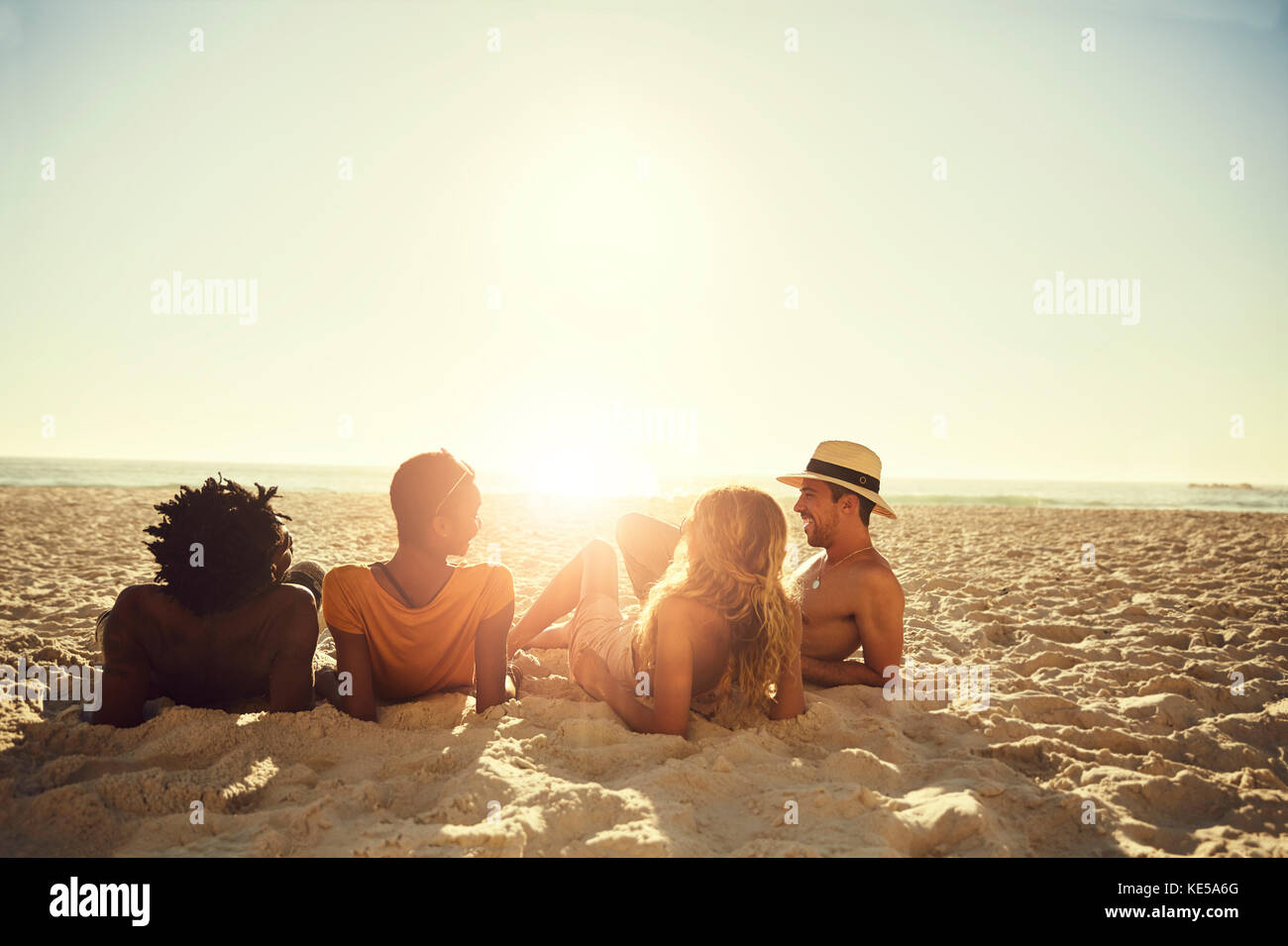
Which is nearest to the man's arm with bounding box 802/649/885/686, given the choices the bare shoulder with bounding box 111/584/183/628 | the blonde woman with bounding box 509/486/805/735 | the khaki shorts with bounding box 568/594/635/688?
the blonde woman with bounding box 509/486/805/735

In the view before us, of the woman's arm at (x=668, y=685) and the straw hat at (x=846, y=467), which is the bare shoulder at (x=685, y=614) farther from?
the straw hat at (x=846, y=467)

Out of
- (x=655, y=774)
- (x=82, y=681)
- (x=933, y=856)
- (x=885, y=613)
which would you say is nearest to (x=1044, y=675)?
(x=885, y=613)

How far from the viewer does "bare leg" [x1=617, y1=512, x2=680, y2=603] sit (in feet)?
12.8

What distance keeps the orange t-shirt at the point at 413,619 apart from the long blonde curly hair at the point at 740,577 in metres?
0.75

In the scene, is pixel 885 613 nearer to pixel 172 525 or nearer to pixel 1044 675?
pixel 1044 675

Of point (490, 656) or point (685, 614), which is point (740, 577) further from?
point (490, 656)

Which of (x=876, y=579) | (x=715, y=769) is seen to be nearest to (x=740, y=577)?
(x=715, y=769)

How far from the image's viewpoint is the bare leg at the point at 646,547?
3.90m

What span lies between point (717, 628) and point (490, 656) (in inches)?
42.2

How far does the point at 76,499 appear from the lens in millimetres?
15133

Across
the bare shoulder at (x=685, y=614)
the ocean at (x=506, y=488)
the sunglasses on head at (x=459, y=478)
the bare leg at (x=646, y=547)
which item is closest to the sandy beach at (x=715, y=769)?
the bare shoulder at (x=685, y=614)

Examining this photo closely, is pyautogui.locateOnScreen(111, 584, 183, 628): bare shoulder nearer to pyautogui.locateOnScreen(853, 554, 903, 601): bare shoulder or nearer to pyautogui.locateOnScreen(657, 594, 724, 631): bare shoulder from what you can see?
pyautogui.locateOnScreen(657, 594, 724, 631): bare shoulder
